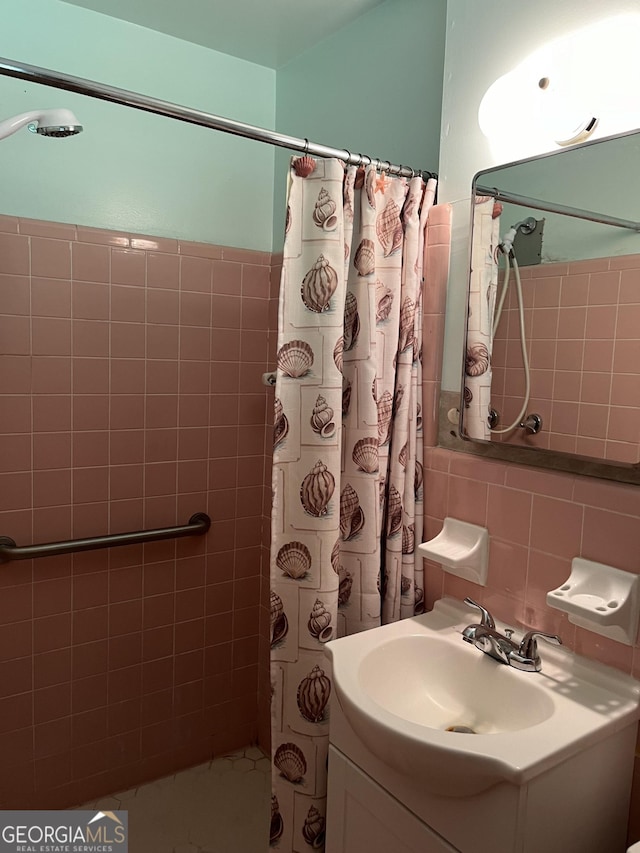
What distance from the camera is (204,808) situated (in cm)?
204

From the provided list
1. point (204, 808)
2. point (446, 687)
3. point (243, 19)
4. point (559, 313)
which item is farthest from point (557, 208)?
point (204, 808)

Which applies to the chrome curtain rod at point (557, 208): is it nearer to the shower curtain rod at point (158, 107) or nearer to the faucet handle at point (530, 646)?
the shower curtain rod at point (158, 107)

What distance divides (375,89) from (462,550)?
139 cm

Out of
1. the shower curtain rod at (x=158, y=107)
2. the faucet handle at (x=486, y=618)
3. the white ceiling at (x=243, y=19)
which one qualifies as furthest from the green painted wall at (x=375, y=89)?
the faucet handle at (x=486, y=618)

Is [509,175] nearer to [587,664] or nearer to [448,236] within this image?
[448,236]

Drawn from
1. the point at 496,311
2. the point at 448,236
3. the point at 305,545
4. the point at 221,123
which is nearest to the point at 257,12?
the point at 221,123

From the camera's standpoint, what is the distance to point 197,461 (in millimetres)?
2127

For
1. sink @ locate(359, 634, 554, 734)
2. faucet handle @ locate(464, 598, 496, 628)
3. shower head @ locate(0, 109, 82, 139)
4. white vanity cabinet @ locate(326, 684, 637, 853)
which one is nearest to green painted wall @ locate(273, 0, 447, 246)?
shower head @ locate(0, 109, 82, 139)

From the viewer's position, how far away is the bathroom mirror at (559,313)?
3.80ft

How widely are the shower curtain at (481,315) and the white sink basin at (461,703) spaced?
477 millimetres

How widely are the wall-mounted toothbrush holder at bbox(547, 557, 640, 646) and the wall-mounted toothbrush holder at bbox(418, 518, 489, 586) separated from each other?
0.24 meters

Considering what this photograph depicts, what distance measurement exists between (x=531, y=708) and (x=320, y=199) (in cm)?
114

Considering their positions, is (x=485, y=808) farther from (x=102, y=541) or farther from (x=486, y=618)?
(x=102, y=541)

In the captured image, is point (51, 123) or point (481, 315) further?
point (481, 315)
